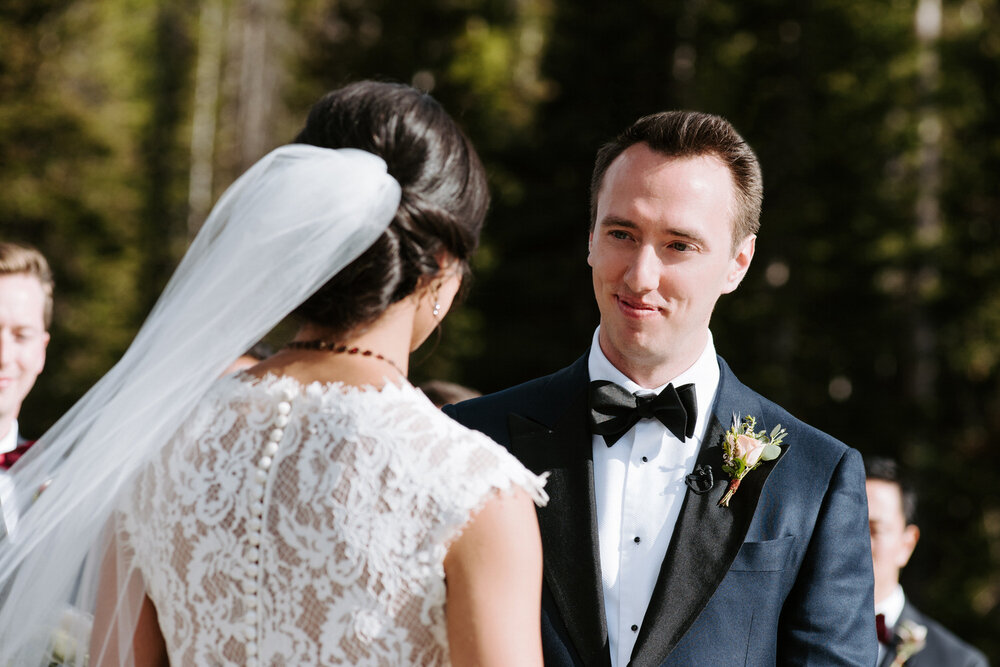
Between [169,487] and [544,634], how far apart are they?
3.22ft


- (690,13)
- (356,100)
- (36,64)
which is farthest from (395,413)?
(36,64)

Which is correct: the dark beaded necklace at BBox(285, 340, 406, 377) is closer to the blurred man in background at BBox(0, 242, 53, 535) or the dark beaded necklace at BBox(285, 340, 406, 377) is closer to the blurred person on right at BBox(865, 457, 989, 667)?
the blurred man in background at BBox(0, 242, 53, 535)

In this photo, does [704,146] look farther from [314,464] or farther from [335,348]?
[314,464]

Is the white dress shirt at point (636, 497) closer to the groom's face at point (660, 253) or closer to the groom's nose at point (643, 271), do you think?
the groom's face at point (660, 253)

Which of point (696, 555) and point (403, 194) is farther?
point (696, 555)

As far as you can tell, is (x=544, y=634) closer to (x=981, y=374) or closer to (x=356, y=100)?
(x=356, y=100)

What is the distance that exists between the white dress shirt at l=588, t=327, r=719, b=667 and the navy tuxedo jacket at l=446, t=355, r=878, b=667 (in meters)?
0.06

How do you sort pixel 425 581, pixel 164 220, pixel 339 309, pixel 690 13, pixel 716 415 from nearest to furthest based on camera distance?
1. pixel 425 581
2. pixel 339 309
3. pixel 716 415
4. pixel 690 13
5. pixel 164 220

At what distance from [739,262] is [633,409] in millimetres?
594

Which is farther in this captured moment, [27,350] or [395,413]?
[27,350]

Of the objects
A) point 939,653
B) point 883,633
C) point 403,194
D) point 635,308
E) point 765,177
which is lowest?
point 939,653

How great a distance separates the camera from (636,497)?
2775 mm

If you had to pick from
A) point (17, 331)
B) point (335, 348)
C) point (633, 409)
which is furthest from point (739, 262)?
point (17, 331)

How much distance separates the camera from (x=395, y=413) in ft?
6.84
